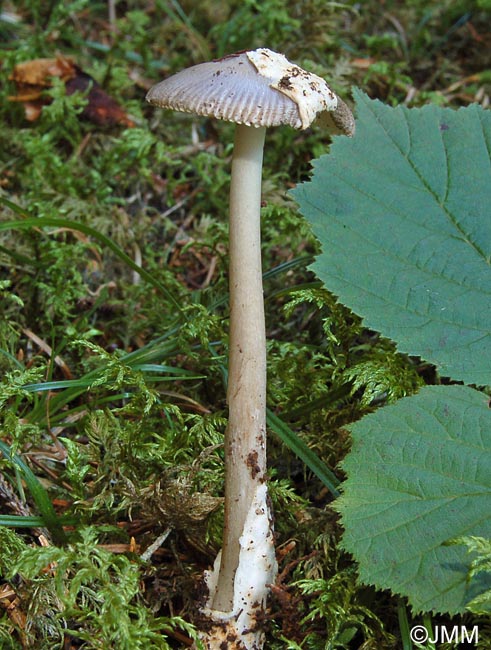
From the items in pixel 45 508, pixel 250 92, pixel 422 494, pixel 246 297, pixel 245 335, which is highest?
pixel 250 92

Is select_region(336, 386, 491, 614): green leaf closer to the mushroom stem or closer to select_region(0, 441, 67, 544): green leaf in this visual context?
the mushroom stem

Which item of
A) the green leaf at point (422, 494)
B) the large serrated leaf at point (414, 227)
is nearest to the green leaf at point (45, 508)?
the green leaf at point (422, 494)

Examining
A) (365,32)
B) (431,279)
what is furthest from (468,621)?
(365,32)

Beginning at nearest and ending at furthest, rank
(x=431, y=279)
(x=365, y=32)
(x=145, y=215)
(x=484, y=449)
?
1. (x=484, y=449)
2. (x=431, y=279)
3. (x=145, y=215)
4. (x=365, y=32)

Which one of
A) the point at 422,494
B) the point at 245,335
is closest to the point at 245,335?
the point at 245,335

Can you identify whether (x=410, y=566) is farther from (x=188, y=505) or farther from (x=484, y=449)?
(x=188, y=505)

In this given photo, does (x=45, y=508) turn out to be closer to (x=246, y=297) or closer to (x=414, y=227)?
(x=246, y=297)

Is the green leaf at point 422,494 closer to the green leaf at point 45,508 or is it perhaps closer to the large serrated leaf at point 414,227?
the large serrated leaf at point 414,227
